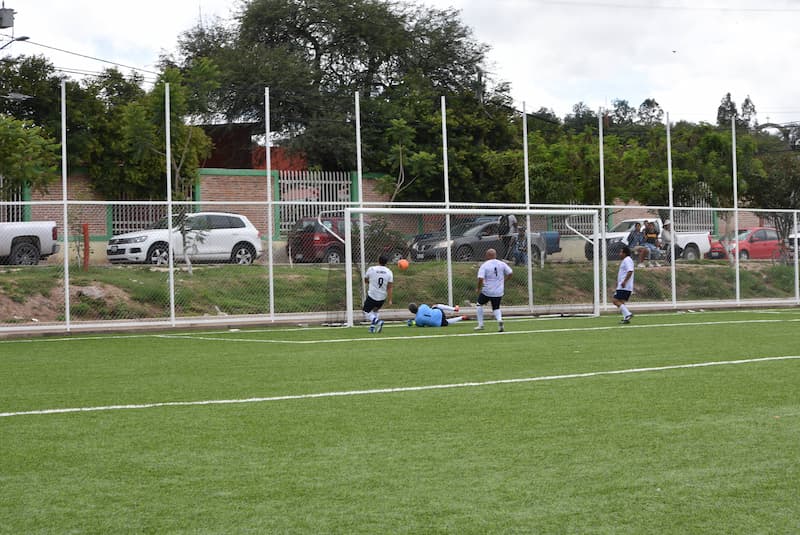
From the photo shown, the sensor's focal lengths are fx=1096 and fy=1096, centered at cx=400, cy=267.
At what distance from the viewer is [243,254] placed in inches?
939

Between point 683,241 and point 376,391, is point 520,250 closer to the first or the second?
point 683,241

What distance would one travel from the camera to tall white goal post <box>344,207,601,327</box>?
2312 centimetres

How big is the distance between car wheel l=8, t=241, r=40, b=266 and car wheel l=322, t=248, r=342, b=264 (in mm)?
5990

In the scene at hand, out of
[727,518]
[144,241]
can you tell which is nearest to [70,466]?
[727,518]

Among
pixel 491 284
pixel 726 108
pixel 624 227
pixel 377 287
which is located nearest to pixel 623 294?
pixel 491 284

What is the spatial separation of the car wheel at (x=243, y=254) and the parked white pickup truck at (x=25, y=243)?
3722mm

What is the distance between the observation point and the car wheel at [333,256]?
942 inches

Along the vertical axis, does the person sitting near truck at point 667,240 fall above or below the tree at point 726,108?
below

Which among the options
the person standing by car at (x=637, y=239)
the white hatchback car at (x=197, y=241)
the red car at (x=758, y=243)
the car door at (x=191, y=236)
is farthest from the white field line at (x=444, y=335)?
the red car at (x=758, y=243)

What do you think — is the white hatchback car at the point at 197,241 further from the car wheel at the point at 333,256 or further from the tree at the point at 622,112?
the tree at the point at 622,112

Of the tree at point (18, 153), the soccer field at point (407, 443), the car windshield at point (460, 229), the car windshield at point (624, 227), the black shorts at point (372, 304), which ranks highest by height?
the tree at point (18, 153)

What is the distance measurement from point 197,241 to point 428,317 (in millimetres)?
5375

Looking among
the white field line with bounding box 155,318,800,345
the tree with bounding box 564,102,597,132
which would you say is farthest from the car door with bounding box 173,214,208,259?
the tree with bounding box 564,102,597,132

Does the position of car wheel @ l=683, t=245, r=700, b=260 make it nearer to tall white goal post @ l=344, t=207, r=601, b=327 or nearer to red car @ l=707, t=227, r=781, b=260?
red car @ l=707, t=227, r=781, b=260
